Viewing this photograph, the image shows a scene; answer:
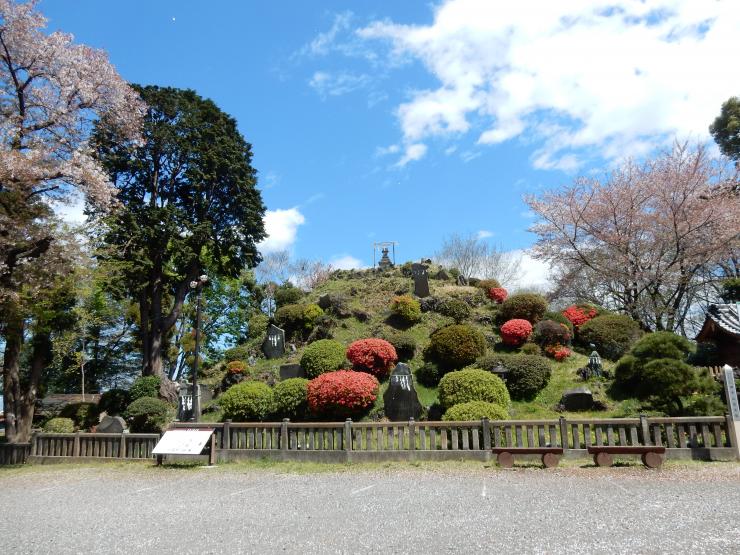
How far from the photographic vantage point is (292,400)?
16.6 metres

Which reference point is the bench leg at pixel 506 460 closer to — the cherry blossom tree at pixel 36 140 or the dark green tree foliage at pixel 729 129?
the cherry blossom tree at pixel 36 140

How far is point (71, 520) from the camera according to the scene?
7.82m

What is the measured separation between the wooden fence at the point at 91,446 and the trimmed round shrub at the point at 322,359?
258 inches

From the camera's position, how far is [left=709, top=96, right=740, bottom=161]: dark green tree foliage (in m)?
28.6

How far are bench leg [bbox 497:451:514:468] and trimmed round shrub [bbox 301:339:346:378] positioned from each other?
9359 millimetres

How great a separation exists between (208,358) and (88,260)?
18.5 metres

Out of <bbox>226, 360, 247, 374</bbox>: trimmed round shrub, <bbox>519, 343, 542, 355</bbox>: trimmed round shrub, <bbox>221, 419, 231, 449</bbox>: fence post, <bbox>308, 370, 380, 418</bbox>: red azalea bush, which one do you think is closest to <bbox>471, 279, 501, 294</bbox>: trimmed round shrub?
<bbox>519, 343, 542, 355</bbox>: trimmed round shrub

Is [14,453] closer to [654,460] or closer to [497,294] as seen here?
[654,460]

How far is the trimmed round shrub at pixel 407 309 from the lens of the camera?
22891mm

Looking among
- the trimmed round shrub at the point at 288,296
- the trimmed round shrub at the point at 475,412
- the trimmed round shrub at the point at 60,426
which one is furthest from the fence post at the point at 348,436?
the trimmed round shrub at the point at 288,296

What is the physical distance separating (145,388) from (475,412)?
584 inches

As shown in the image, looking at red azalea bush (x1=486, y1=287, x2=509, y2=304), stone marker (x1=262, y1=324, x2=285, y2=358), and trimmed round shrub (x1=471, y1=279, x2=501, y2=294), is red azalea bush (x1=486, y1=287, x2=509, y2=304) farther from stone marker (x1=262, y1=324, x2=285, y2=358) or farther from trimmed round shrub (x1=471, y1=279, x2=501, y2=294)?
stone marker (x1=262, y1=324, x2=285, y2=358)

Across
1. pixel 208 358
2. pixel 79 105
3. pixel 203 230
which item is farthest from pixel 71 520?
pixel 208 358

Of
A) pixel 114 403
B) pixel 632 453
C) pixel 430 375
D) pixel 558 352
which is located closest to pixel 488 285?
pixel 558 352
